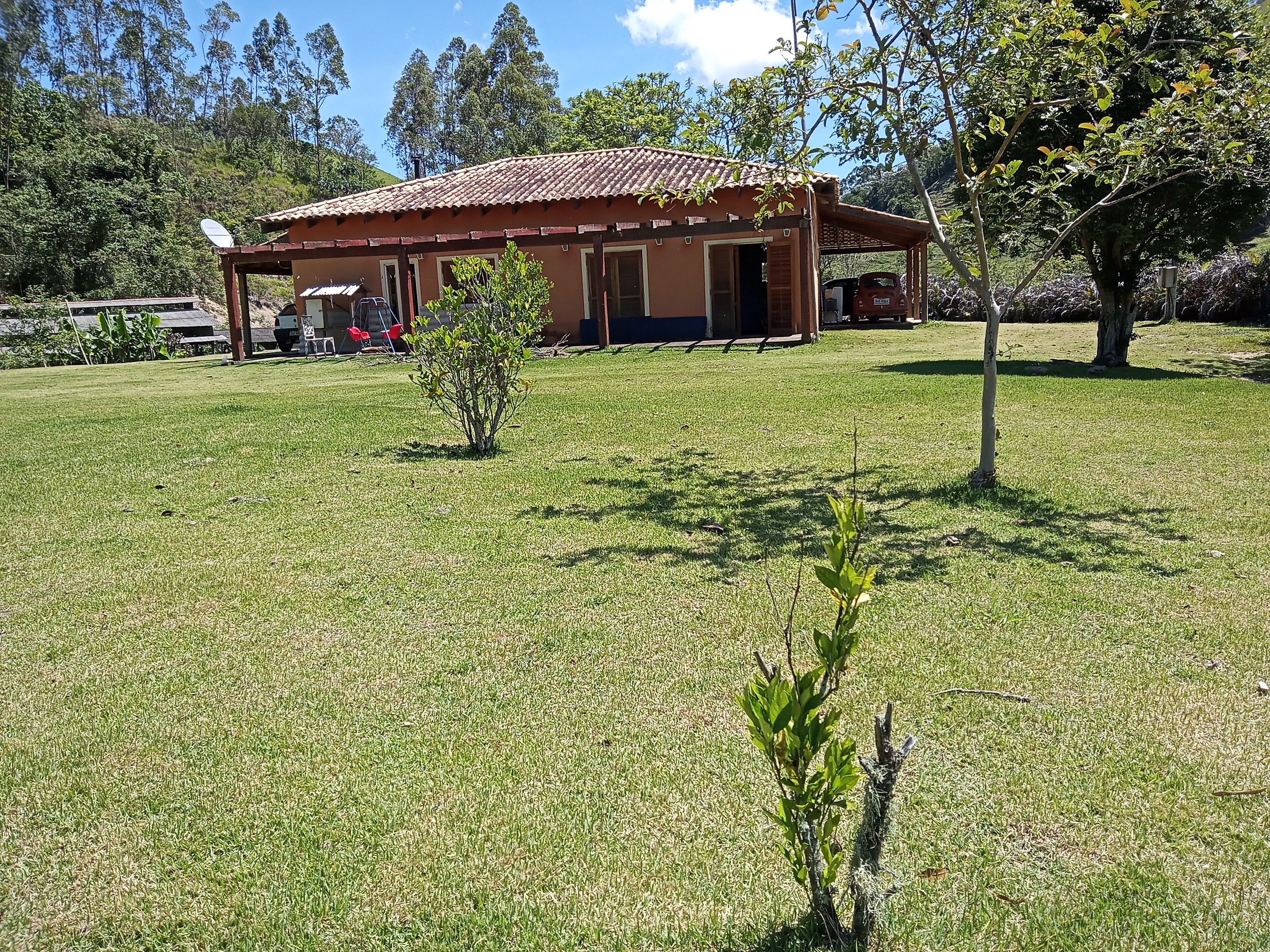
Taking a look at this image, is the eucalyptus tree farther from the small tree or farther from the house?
the small tree

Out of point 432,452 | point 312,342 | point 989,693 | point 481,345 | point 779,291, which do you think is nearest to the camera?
point 989,693

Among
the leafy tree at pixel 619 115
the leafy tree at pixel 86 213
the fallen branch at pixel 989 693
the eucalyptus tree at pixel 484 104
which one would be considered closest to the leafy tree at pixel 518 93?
the eucalyptus tree at pixel 484 104

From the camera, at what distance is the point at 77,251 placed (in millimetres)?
28812

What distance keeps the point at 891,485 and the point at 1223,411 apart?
4977 mm

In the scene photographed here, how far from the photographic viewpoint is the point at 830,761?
173cm

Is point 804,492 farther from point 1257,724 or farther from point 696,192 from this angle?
point 1257,724

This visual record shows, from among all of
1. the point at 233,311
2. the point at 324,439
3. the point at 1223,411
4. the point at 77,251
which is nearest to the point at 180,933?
the point at 324,439

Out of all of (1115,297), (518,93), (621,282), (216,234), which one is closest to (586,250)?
(621,282)

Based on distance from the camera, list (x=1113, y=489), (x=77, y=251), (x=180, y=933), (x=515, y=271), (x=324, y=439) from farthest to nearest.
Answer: (x=77, y=251) < (x=324, y=439) < (x=515, y=271) < (x=1113, y=489) < (x=180, y=933)

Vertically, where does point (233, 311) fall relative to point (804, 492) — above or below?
above

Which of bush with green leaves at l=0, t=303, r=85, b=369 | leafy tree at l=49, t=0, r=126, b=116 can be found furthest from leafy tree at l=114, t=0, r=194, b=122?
bush with green leaves at l=0, t=303, r=85, b=369

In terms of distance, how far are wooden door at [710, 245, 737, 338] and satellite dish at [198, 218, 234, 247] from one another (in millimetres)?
11066

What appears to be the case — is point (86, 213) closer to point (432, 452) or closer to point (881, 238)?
point (881, 238)

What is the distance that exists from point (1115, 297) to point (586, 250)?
11758mm
